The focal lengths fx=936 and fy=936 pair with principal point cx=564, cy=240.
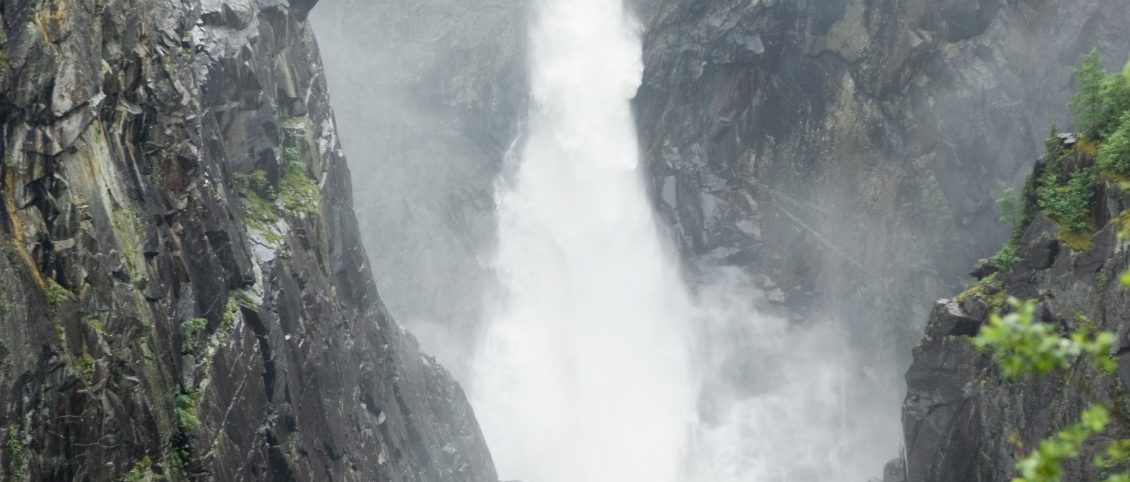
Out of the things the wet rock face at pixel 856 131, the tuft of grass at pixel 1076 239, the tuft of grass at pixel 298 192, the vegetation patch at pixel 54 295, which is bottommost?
the vegetation patch at pixel 54 295

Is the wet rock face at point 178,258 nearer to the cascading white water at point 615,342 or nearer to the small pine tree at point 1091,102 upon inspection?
the cascading white water at point 615,342

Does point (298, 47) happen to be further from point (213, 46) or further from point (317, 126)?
point (213, 46)

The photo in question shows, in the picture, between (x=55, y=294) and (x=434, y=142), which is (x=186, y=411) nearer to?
(x=55, y=294)

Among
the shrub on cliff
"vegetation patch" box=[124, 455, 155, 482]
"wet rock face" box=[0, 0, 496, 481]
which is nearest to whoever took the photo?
"wet rock face" box=[0, 0, 496, 481]

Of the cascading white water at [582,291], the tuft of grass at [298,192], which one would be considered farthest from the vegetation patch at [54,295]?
the cascading white water at [582,291]

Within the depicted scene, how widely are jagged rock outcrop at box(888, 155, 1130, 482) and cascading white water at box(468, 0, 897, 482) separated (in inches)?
926

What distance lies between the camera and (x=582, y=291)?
66062 millimetres

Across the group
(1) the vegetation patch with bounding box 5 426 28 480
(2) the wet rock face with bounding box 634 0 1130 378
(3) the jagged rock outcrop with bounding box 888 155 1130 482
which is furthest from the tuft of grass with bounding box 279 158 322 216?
(2) the wet rock face with bounding box 634 0 1130 378

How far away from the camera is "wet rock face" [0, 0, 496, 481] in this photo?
697 inches

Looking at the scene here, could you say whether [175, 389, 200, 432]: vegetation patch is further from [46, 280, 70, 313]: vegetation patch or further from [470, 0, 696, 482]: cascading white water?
[470, 0, 696, 482]: cascading white water

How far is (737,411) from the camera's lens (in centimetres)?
6041

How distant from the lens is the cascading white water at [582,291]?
6184 cm

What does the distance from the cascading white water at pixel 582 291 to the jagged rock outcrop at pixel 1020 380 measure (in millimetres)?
27515

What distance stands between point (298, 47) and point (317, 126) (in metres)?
3.32
